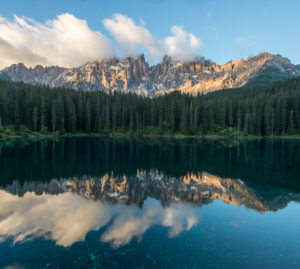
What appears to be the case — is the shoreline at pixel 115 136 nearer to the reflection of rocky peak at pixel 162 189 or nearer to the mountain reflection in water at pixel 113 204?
the reflection of rocky peak at pixel 162 189

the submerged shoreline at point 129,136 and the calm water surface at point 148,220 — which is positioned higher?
the submerged shoreline at point 129,136

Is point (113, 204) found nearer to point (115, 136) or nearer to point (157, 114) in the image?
point (115, 136)

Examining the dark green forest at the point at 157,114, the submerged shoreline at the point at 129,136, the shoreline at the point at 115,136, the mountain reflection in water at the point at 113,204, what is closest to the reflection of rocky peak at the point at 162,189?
the mountain reflection in water at the point at 113,204

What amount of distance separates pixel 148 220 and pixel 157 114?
103m

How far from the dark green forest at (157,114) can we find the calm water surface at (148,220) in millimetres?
76777

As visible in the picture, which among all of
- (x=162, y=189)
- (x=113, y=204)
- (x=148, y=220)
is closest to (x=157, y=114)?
(x=162, y=189)

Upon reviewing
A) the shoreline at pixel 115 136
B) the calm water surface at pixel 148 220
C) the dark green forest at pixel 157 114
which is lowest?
the calm water surface at pixel 148 220

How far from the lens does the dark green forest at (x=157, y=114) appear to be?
9344 cm

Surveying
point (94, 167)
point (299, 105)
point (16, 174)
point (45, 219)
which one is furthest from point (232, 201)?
point (299, 105)

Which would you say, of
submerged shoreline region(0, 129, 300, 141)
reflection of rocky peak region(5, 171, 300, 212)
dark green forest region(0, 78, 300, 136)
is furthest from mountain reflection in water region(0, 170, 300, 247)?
dark green forest region(0, 78, 300, 136)

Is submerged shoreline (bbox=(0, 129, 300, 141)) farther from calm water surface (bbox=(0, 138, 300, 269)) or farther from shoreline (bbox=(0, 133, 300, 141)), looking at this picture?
calm water surface (bbox=(0, 138, 300, 269))

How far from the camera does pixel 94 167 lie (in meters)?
28.3

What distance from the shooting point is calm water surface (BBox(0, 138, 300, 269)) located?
9023mm

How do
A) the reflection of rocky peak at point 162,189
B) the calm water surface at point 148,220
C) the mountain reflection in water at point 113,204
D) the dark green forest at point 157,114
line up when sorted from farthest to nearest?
1. the dark green forest at point 157,114
2. the reflection of rocky peak at point 162,189
3. the mountain reflection in water at point 113,204
4. the calm water surface at point 148,220
